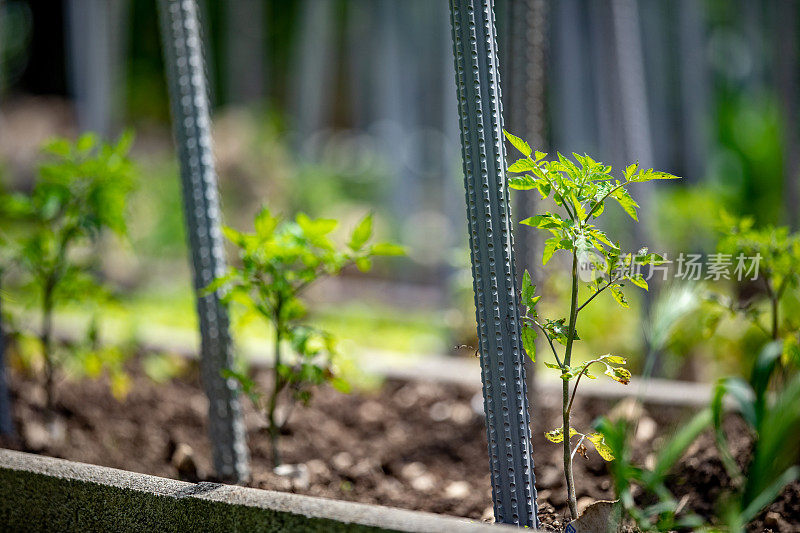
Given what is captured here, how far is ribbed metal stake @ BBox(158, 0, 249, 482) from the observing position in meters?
2.33

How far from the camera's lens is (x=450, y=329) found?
177 inches

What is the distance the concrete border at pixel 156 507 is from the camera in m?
1.63

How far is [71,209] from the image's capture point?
2.61m

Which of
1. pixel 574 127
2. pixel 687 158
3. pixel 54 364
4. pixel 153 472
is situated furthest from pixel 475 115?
pixel 574 127

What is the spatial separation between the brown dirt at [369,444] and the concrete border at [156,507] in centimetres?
40

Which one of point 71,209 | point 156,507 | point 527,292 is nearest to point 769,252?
point 527,292

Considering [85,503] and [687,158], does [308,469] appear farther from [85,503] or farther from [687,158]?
[687,158]

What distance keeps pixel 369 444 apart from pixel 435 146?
10.9m

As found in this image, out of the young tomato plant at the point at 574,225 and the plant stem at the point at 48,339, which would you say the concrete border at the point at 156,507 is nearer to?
the young tomato plant at the point at 574,225

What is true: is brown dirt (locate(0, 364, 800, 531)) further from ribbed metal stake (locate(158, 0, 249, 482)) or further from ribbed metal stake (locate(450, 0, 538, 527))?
ribbed metal stake (locate(450, 0, 538, 527))

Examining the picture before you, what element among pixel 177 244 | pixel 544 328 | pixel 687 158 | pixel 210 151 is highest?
pixel 210 151

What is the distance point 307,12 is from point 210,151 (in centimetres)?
798

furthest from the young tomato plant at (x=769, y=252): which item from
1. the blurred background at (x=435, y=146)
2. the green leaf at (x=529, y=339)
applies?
the green leaf at (x=529, y=339)

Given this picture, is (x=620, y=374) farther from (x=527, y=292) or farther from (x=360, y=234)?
(x=360, y=234)
